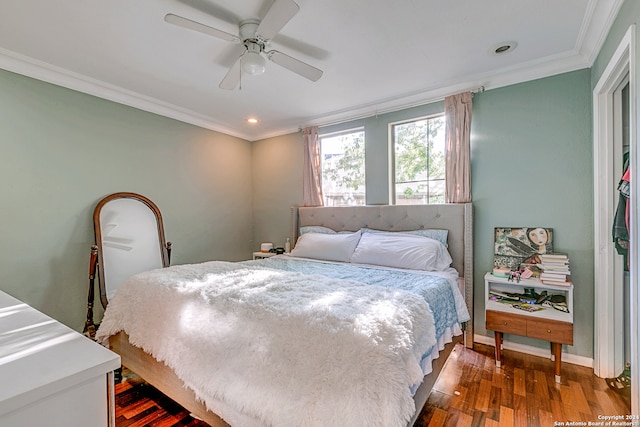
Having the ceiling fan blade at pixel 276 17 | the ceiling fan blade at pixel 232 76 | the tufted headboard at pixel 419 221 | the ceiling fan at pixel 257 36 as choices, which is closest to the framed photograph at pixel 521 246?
the tufted headboard at pixel 419 221

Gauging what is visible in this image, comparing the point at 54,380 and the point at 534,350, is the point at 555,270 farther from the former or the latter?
the point at 54,380

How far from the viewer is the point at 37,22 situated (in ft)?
6.33

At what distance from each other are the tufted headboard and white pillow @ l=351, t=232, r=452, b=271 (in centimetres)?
18

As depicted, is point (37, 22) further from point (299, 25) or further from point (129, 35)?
point (299, 25)

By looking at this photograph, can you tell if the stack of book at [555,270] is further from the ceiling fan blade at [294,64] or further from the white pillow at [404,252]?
the ceiling fan blade at [294,64]

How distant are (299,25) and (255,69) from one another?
0.43m

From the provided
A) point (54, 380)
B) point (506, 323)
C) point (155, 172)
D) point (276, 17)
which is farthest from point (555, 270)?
point (155, 172)

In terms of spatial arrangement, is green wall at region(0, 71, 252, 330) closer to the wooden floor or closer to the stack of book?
the wooden floor

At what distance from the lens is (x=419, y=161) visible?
323 cm

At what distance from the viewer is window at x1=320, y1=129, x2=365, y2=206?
3.65 meters

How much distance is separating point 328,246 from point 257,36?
2.03 m

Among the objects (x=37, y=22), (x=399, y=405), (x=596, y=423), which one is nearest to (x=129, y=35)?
(x=37, y=22)

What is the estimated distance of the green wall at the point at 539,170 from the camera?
2.33 m

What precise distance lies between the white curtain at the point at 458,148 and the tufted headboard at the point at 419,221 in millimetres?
145
